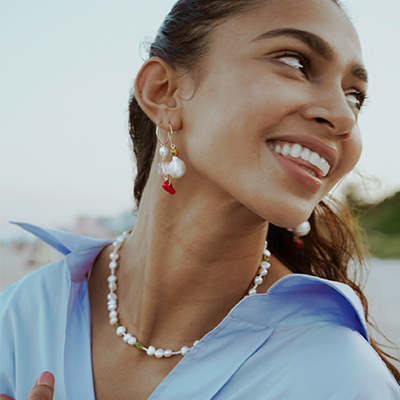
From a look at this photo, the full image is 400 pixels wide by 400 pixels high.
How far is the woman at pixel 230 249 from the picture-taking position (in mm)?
1042

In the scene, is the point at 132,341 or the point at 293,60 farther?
Answer: the point at 132,341

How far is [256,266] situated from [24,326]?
80 centimetres

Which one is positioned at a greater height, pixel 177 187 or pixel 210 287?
pixel 177 187

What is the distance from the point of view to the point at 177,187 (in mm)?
1282

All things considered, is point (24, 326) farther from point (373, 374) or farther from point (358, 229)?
point (358, 229)

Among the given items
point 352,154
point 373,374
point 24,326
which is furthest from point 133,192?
point 373,374

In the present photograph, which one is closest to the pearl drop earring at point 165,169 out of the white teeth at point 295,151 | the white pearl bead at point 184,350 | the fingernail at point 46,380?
the white teeth at point 295,151

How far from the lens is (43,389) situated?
1089 mm

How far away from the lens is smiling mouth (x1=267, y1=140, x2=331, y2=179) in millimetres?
1038

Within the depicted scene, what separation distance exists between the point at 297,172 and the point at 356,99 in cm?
43

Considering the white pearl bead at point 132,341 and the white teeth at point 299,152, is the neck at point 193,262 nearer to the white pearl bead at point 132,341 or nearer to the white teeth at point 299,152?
the white pearl bead at point 132,341

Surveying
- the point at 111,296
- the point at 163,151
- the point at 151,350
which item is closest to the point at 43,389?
the point at 151,350

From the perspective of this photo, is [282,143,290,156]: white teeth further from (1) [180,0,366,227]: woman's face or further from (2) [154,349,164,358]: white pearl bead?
(2) [154,349,164,358]: white pearl bead

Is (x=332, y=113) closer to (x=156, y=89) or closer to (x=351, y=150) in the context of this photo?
(x=351, y=150)
